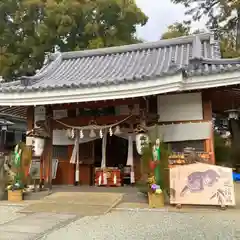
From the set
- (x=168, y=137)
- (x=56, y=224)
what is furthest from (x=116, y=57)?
(x=56, y=224)

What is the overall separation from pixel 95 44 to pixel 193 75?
1569cm

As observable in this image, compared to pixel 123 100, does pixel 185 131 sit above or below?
below

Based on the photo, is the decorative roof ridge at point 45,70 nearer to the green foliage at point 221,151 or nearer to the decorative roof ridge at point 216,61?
the decorative roof ridge at point 216,61

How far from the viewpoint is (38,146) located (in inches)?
413

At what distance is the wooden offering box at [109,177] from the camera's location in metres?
11.4

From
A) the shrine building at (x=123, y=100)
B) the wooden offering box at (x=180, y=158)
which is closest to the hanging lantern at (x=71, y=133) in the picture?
the shrine building at (x=123, y=100)

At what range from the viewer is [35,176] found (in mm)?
10625

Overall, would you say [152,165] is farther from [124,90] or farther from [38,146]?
[38,146]

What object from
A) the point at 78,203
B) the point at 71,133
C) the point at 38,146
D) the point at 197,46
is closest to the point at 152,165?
the point at 78,203

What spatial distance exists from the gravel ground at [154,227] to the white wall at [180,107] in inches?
131

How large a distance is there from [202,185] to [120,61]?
7.13m

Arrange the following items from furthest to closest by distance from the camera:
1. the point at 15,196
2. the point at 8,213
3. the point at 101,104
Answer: the point at 101,104, the point at 15,196, the point at 8,213

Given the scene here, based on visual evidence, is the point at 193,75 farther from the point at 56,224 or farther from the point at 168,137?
the point at 56,224

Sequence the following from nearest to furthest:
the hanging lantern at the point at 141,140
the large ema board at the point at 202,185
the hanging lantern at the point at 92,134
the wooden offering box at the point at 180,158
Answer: the large ema board at the point at 202,185 → the wooden offering box at the point at 180,158 → the hanging lantern at the point at 141,140 → the hanging lantern at the point at 92,134
